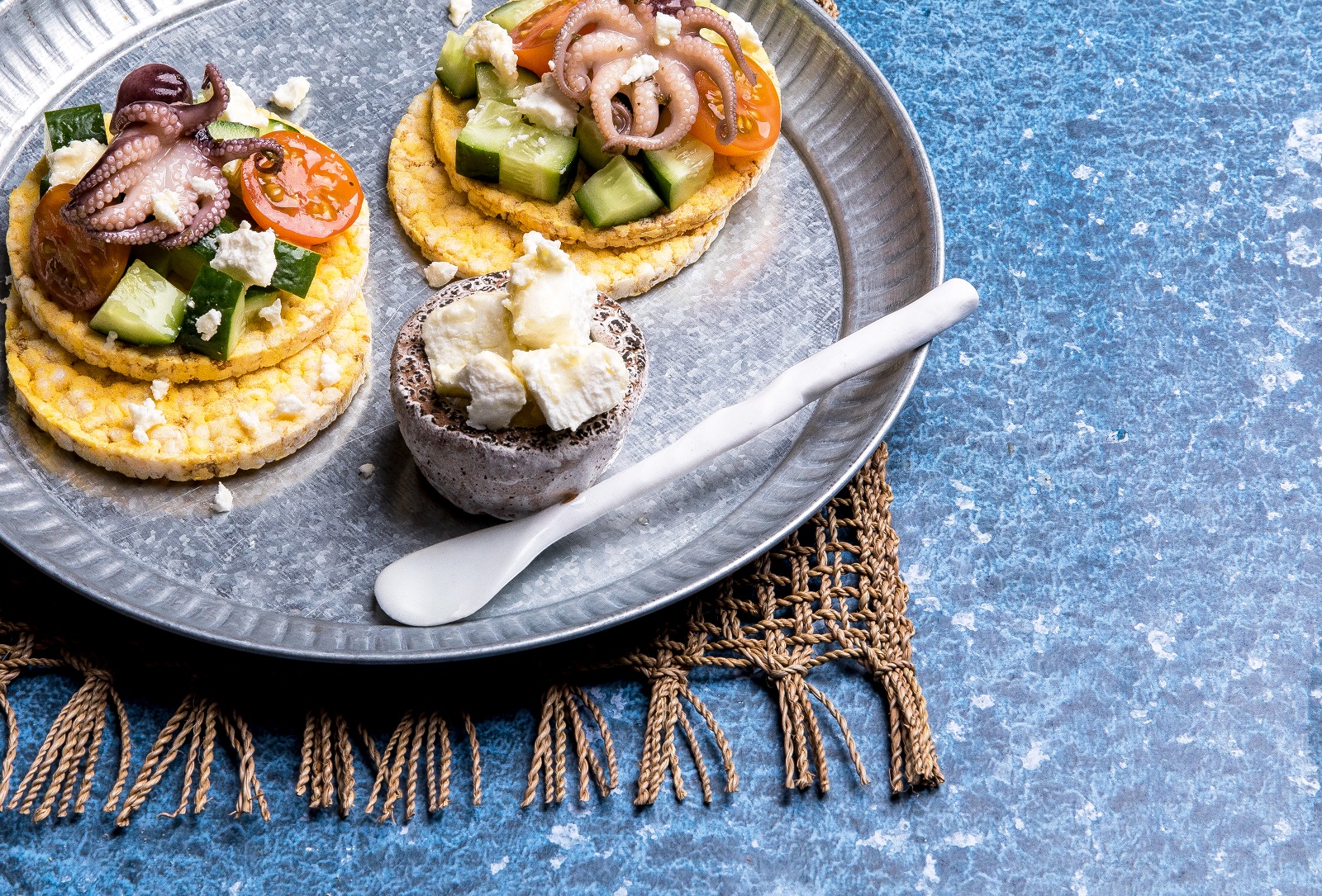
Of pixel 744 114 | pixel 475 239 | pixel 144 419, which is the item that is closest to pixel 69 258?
pixel 144 419

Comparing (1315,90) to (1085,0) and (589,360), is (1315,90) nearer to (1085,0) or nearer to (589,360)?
(1085,0)

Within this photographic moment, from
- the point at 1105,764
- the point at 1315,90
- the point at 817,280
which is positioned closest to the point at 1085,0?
the point at 1315,90

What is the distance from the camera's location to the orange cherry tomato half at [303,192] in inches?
153

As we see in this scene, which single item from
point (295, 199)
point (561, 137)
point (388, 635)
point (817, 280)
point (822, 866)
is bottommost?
point (822, 866)

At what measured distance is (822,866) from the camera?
362cm

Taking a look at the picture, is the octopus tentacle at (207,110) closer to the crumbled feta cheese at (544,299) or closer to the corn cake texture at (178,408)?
the corn cake texture at (178,408)

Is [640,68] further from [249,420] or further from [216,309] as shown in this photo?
[249,420]

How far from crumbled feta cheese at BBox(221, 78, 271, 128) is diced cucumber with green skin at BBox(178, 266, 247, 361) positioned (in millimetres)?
609

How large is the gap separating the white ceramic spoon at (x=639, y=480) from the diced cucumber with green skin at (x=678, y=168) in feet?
2.27

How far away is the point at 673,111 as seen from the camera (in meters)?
4.25

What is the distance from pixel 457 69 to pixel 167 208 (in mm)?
1191

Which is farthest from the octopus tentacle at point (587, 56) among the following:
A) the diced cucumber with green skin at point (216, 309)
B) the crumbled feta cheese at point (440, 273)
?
the diced cucumber with green skin at point (216, 309)

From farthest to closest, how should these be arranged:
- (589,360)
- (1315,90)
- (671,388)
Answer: (1315,90)
(671,388)
(589,360)

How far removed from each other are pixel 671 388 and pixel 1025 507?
1139 millimetres
